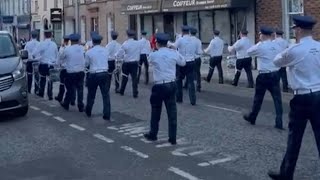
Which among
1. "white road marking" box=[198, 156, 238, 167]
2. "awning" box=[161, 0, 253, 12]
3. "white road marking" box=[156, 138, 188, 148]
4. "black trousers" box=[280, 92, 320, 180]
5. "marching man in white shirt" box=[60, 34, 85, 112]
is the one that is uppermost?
"awning" box=[161, 0, 253, 12]

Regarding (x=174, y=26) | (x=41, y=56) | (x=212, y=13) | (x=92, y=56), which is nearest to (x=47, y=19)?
(x=174, y=26)

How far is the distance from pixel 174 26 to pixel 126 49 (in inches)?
552

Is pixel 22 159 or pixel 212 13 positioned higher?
pixel 212 13

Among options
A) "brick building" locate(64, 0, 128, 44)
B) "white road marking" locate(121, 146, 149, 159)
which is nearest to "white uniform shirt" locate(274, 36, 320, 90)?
"white road marking" locate(121, 146, 149, 159)

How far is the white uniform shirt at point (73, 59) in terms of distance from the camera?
46.9ft

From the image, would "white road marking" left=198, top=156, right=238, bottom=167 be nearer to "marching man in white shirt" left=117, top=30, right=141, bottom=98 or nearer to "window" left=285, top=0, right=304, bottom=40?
"marching man in white shirt" left=117, top=30, right=141, bottom=98

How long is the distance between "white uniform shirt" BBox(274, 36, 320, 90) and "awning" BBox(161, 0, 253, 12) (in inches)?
659

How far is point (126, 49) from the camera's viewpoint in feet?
56.3

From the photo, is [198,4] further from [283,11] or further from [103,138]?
[103,138]

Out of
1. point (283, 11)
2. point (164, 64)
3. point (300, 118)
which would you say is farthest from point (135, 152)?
point (283, 11)

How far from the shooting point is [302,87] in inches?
291

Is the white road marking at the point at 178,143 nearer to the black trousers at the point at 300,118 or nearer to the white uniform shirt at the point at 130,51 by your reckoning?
the black trousers at the point at 300,118

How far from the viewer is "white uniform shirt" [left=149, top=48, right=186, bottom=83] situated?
1023 cm

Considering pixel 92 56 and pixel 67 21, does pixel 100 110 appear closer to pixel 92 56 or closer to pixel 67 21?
pixel 92 56
